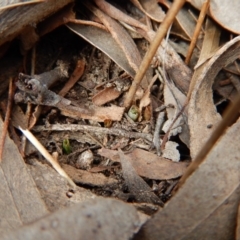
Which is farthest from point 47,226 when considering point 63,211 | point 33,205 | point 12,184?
point 12,184

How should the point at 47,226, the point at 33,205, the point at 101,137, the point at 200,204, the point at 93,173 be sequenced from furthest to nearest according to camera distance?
the point at 101,137 < the point at 93,173 < the point at 33,205 < the point at 200,204 < the point at 47,226

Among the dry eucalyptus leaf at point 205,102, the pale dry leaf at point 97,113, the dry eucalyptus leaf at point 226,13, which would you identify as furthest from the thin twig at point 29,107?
the dry eucalyptus leaf at point 226,13

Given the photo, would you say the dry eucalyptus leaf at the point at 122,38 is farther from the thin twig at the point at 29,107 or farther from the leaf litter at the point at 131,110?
the thin twig at the point at 29,107

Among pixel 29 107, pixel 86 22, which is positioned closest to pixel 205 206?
pixel 29 107

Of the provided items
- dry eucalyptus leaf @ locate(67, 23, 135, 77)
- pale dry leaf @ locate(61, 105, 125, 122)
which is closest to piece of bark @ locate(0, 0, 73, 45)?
dry eucalyptus leaf @ locate(67, 23, 135, 77)

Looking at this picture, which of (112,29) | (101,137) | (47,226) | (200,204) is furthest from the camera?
(112,29)

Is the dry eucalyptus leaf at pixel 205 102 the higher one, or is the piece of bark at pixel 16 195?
the dry eucalyptus leaf at pixel 205 102

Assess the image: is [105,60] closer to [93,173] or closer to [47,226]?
[93,173]
